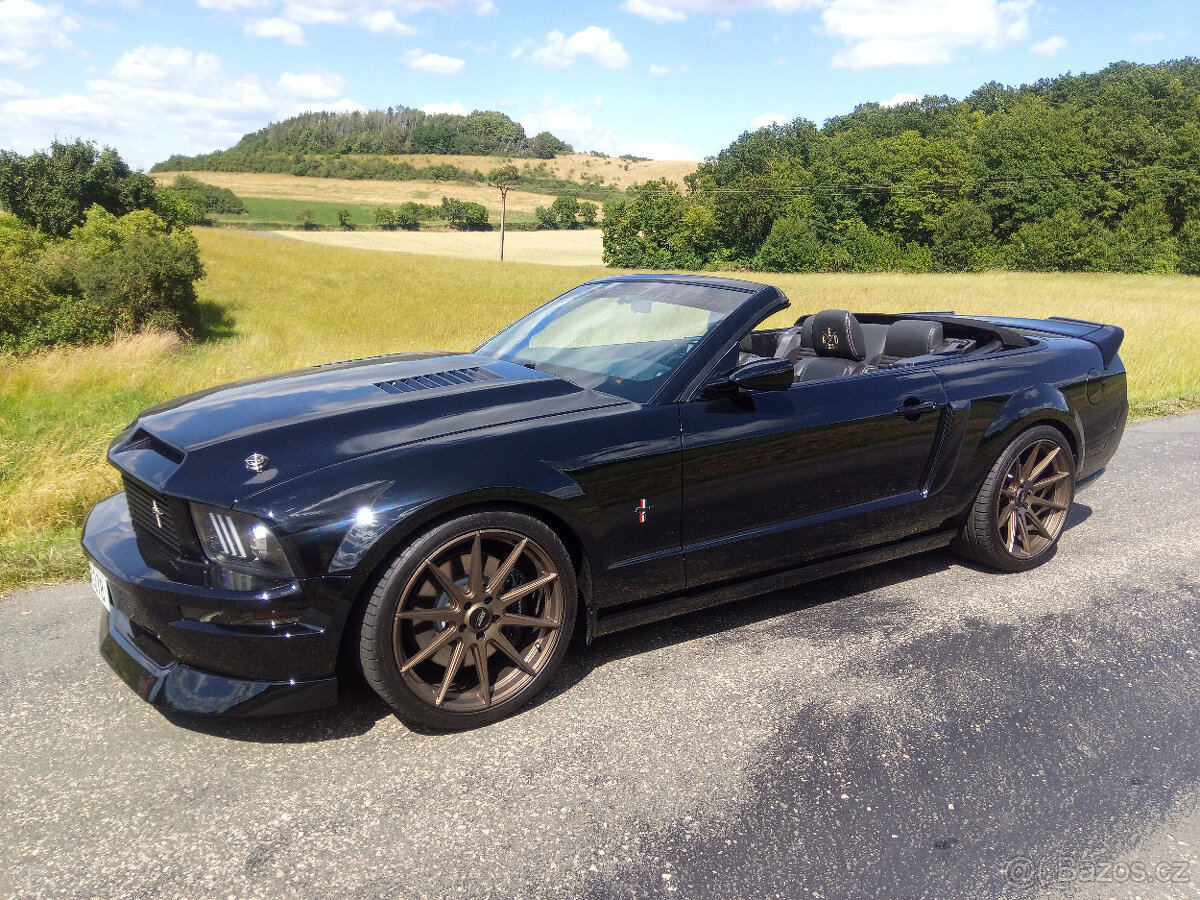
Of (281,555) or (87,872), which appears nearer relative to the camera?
(87,872)

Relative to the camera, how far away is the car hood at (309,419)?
2693 mm

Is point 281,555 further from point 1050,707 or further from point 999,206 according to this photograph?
point 999,206

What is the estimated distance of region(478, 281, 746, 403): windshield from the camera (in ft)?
11.4

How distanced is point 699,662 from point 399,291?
3673 cm

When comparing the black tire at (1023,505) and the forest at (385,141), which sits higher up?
the forest at (385,141)

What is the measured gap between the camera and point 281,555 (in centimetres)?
255

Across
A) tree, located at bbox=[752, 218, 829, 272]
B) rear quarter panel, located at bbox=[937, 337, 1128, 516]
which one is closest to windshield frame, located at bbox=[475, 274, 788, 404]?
rear quarter panel, located at bbox=[937, 337, 1128, 516]

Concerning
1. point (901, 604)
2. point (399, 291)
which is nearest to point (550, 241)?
point (399, 291)

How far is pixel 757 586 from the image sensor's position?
3562 millimetres

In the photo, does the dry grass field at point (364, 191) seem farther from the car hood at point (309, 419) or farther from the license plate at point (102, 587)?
the license plate at point (102, 587)

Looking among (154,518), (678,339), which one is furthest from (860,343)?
(154,518)

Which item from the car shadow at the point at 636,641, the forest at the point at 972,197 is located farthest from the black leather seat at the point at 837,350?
the forest at the point at 972,197

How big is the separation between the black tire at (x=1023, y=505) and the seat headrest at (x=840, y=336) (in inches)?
34.5

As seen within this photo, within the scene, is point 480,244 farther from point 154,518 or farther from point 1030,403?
point 154,518
